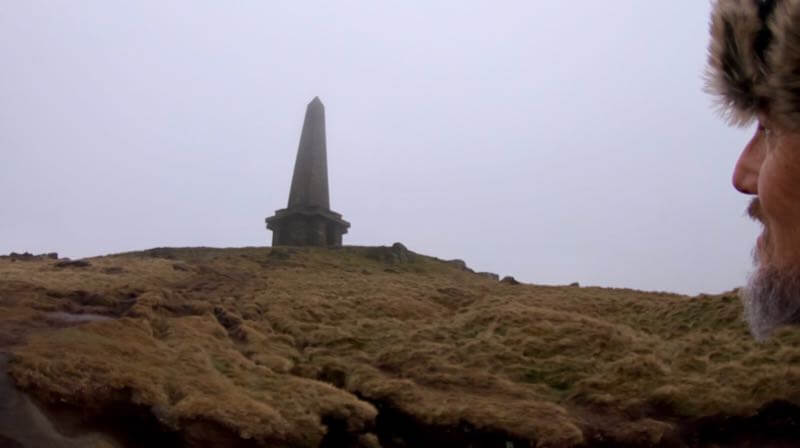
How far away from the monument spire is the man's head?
2771 cm

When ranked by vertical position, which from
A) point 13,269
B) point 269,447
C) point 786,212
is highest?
point 13,269

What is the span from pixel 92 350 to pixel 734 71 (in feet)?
37.5

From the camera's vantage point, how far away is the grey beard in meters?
1.27

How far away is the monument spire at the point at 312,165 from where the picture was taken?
29062mm

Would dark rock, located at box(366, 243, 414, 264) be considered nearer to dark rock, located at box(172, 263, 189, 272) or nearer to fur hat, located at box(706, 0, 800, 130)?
dark rock, located at box(172, 263, 189, 272)

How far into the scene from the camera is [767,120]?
4.04 ft

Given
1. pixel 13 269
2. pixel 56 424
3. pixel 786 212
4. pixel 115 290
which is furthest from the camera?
pixel 13 269

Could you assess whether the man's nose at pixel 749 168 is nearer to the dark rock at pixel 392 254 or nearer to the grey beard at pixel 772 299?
the grey beard at pixel 772 299

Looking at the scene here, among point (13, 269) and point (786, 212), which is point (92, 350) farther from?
point (786, 212)

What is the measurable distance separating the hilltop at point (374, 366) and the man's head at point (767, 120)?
9304mm

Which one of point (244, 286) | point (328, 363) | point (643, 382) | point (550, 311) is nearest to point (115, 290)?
point (244, 286)

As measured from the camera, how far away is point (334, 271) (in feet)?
78.5

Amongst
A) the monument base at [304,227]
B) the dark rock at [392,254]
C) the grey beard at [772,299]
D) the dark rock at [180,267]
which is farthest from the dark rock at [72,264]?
the grey beard at [772,299]

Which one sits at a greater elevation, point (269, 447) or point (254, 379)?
point (254, 379)
